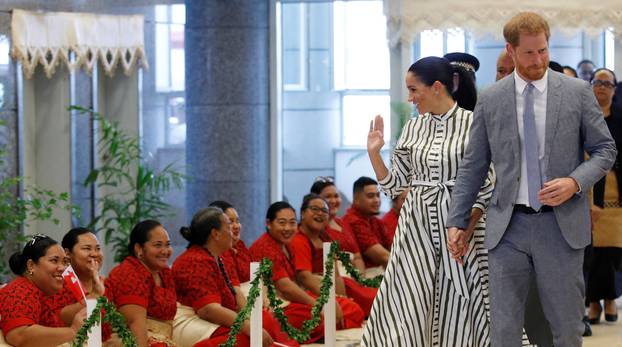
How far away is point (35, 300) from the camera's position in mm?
6266

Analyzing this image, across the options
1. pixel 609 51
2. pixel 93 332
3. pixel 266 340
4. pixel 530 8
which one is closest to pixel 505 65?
pixel 266 340

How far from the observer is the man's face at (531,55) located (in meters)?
4.65

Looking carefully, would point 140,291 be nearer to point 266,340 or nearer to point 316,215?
point 266,340

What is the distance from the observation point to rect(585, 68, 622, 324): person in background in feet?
27.1

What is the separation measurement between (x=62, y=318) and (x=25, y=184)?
391 centimetres

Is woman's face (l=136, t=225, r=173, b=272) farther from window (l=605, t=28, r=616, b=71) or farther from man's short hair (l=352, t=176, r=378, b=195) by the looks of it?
window (l=605, t=28, r=616, b=71)

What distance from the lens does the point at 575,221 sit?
464 cm

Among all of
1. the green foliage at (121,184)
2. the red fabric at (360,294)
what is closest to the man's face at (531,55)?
the red fabric at (360,294)

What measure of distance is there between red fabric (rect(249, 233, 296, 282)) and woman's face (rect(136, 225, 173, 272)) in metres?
1.44

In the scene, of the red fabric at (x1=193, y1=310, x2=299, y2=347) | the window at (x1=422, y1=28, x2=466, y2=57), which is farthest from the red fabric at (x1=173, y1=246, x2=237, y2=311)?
the window at (x1=422, y1=28, x2=466, y2=57)

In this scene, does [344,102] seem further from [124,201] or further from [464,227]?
[464,227]

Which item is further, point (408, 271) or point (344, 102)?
point (344, 102)

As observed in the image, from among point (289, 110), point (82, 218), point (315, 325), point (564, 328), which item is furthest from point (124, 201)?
point (564, 328)

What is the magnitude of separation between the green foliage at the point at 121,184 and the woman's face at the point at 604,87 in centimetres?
396
